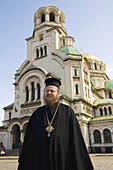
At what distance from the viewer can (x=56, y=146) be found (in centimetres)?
323

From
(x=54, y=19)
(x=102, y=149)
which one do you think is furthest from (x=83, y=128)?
(x=54, y=19)

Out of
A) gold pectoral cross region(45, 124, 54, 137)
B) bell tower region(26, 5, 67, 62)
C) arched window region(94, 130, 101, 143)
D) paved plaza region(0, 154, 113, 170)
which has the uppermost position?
bell tower region(26, 5, 67, 62)

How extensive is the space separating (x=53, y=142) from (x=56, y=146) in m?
0.10

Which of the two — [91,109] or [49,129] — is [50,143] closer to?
[49,129]

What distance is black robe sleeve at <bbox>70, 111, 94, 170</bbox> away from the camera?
3.07 metres

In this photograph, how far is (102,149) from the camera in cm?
2422

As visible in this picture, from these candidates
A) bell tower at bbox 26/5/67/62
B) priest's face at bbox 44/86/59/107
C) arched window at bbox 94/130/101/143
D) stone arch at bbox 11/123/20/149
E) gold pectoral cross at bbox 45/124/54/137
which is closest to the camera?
gold pectoral cross at bbox 45/124/54/137

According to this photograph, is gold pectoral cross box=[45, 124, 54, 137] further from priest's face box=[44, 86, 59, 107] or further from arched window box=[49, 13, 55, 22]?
arched window box=[49, 13, 55, 22]

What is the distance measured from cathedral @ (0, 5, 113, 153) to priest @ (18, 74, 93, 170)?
1991 centimetres

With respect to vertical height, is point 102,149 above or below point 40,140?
below

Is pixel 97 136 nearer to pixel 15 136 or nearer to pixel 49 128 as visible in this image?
pixel 15 136

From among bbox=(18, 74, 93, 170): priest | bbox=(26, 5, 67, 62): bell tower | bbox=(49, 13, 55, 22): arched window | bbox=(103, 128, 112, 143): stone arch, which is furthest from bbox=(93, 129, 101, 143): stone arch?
bbox=(49, 13, 55, 22): arched window

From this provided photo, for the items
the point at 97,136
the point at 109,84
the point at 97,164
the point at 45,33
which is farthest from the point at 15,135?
the point at 109,84

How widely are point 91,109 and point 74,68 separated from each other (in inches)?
322
